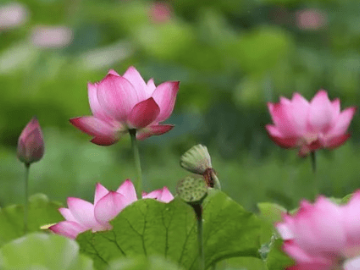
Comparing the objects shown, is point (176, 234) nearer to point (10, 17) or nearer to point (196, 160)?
point (196, 160)

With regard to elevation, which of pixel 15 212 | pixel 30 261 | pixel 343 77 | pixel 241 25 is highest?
pixel 30 261

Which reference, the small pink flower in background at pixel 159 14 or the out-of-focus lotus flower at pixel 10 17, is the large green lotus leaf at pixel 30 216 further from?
the small pink flower in background at pixel 159 14

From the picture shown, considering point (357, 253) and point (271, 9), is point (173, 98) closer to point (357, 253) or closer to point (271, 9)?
point (357, 253)

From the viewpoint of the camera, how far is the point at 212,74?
15.0ft

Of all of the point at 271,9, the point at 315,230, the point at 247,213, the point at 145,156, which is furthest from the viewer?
the point at 271,9

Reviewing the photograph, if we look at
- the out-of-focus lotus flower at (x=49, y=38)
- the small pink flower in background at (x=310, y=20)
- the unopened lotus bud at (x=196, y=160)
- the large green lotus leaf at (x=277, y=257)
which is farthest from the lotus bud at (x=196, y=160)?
the small pink flower in background at (x=310, y=20)

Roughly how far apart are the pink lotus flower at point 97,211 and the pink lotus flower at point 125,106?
7 centimetres

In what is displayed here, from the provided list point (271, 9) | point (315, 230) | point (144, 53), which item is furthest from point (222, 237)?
point (271, 9)

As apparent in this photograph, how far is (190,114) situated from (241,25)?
76.5 inches

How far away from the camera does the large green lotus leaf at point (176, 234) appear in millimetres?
812

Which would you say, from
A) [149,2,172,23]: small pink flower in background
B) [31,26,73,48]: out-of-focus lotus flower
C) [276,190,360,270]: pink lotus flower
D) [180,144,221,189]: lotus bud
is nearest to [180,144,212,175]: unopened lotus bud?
[180,144,221,189]: lotus bud

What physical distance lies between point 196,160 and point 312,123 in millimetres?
276

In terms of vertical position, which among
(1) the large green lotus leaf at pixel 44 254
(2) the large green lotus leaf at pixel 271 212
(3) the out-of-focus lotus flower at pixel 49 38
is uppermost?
(1) the large green lotus leaf at pixel 44 254

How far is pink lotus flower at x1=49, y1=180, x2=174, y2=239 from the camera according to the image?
825 mm
